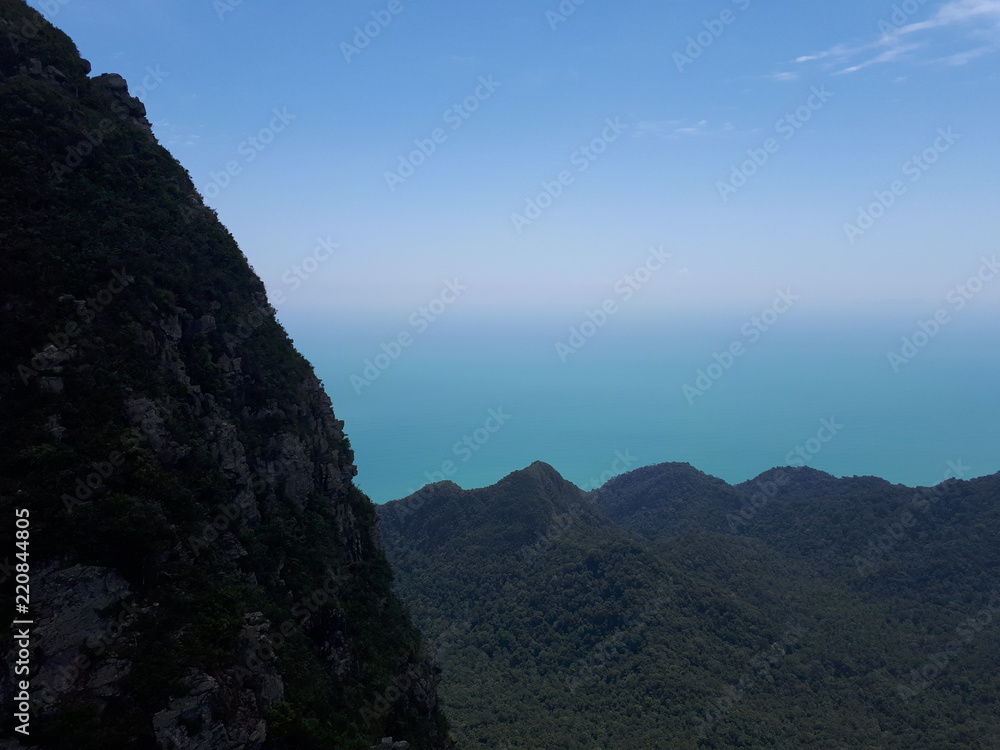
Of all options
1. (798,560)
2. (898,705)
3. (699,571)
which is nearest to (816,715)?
(898,705)

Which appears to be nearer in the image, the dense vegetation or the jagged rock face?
the jagged rock face

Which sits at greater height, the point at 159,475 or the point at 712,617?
the point at 159,475

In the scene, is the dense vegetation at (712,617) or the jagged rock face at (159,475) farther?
the dense vegetation at (712,617)

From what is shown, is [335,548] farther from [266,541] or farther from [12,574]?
[12,574]

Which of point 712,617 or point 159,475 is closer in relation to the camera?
point 159,475
